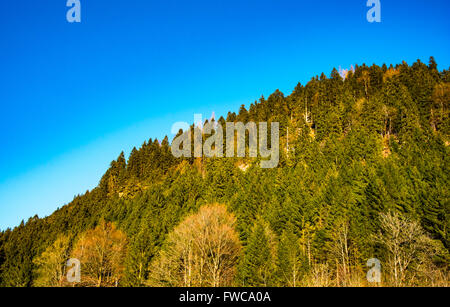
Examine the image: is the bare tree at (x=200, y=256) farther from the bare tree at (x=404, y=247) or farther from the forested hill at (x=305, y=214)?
the bare tree at (x=404, y=247)

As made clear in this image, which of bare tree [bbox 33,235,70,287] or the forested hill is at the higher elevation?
the forested hill

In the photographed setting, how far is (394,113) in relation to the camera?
7675cm

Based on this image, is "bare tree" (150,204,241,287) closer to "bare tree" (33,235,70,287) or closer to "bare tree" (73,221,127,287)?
"bare tree" (73,221,127,287)

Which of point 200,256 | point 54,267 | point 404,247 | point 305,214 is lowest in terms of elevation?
point 54,267

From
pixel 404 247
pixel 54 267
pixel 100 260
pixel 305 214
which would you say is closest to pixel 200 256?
pixel 305 214

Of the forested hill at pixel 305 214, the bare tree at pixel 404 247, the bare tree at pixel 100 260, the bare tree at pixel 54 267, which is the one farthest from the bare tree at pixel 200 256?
the bare tree at pixel 404 247

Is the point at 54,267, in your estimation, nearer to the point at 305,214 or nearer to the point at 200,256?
the point at 200,256

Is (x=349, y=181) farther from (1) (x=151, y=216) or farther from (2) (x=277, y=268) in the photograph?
(1) (x=151, y=216)

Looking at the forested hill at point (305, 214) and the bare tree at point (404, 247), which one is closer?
the bare tree at point (404, 247)

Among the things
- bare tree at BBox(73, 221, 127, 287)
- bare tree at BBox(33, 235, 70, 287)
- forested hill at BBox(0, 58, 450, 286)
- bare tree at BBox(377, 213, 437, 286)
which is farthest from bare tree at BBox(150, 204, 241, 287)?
bare tree at BBox(377, 213, 437, 286)

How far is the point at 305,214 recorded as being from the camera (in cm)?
4425

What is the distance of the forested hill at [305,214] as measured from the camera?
1335 inches

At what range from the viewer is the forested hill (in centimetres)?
3391
